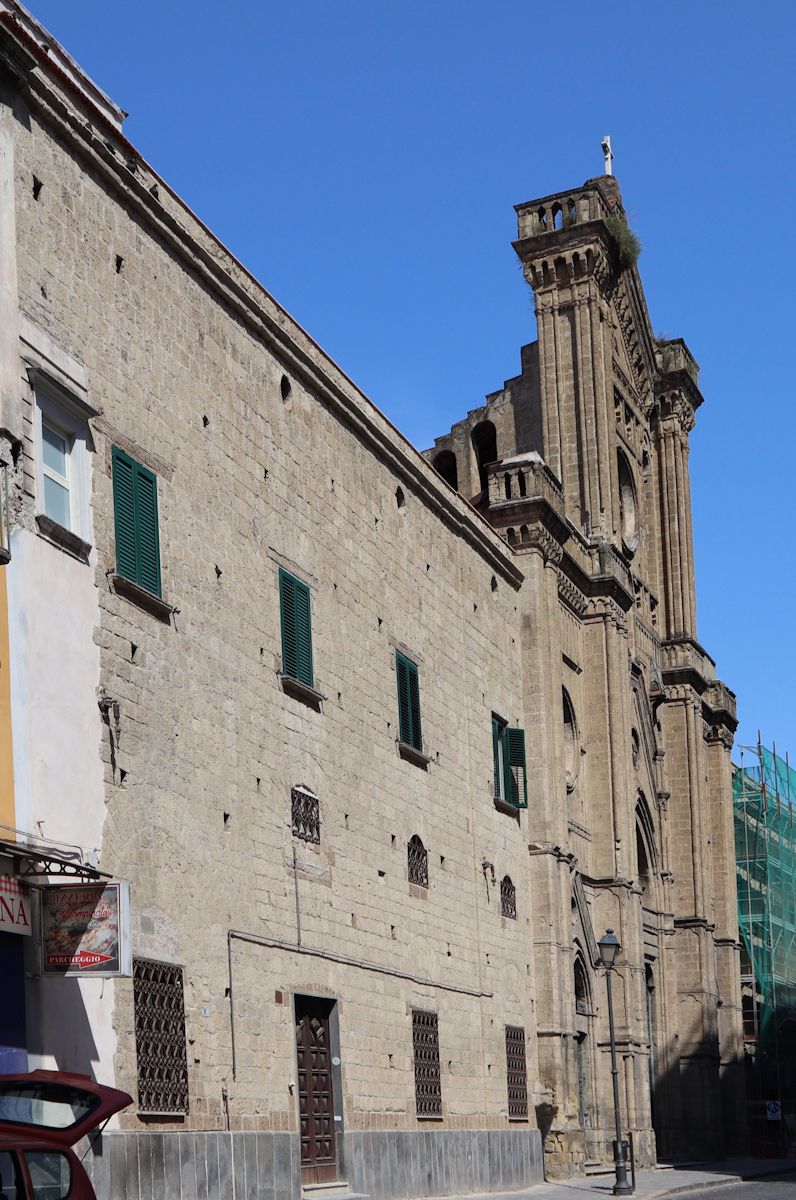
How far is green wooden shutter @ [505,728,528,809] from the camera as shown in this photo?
1158 inches

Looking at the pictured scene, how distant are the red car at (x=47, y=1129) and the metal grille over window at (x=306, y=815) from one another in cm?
928

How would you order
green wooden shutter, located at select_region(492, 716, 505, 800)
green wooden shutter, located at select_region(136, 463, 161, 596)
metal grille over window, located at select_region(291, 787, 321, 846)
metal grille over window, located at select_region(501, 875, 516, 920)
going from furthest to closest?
1. green wooden shutter, located at select_region(492, 716, 505, 800)
2. metal grille over window, located at select_region(501, 875, 516, 920)
3. metal grille over window, located at select_region(291, 787, 321, 846)
4. green wooden shutter, located at select_region(136, 463, 161, 596)

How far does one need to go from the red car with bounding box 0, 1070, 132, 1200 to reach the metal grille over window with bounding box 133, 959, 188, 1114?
4.77m

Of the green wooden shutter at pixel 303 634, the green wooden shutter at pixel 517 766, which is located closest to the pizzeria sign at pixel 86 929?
the green wooden shutter at pixel 303 634

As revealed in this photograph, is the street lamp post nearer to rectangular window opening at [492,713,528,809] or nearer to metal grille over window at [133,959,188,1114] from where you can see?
rectangular window opening at [492,713,528,809]

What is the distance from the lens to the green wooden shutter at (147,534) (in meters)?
16.7

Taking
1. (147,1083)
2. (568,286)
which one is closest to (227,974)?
(147,1083)

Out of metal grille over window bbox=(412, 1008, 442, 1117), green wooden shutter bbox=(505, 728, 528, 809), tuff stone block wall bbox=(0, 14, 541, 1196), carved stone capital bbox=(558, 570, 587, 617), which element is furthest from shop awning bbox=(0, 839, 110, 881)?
carved stone capital bbox=(558, 570, 587, 617)

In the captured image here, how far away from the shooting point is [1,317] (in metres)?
14.7

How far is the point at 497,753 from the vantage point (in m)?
29.1

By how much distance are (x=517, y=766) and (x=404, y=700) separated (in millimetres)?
5773

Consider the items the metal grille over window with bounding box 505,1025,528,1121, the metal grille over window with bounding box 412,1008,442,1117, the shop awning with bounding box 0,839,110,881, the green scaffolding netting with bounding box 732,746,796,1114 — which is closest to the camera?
the shop awning with bounding box 0,839,110,881

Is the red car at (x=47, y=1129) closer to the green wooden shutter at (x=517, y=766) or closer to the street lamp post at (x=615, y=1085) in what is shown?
the street lamp post at (x=615, y=1085)

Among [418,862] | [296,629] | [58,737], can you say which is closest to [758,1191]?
[418,862]
